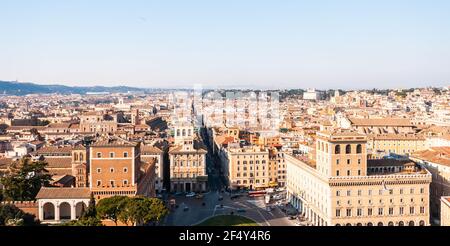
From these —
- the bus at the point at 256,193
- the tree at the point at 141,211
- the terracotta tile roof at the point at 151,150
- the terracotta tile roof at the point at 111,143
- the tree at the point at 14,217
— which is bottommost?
the bus at the point at 256,193

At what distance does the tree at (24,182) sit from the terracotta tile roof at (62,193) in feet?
3.99

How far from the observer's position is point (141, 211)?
11.0 m

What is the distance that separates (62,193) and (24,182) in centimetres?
169

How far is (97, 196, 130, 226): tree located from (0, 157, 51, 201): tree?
3589 millimetres

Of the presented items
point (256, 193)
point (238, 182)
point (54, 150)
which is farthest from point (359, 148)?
point (54, 150)

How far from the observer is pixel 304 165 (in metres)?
15.4

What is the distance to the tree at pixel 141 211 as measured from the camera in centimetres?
1078

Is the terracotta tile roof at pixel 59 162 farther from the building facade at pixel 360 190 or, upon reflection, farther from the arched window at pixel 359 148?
the arched window at pixel 359 148

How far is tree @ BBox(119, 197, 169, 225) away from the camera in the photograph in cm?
1078

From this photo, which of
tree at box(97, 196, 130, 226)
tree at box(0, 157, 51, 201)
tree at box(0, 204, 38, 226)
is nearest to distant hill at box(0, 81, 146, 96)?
tree at box(0, 157, 51, 201)

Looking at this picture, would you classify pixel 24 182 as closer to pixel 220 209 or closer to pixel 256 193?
pixel 220 209

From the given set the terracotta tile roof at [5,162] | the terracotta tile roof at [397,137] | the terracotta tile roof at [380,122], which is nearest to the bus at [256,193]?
the terracotta tile roof at [397,137]
